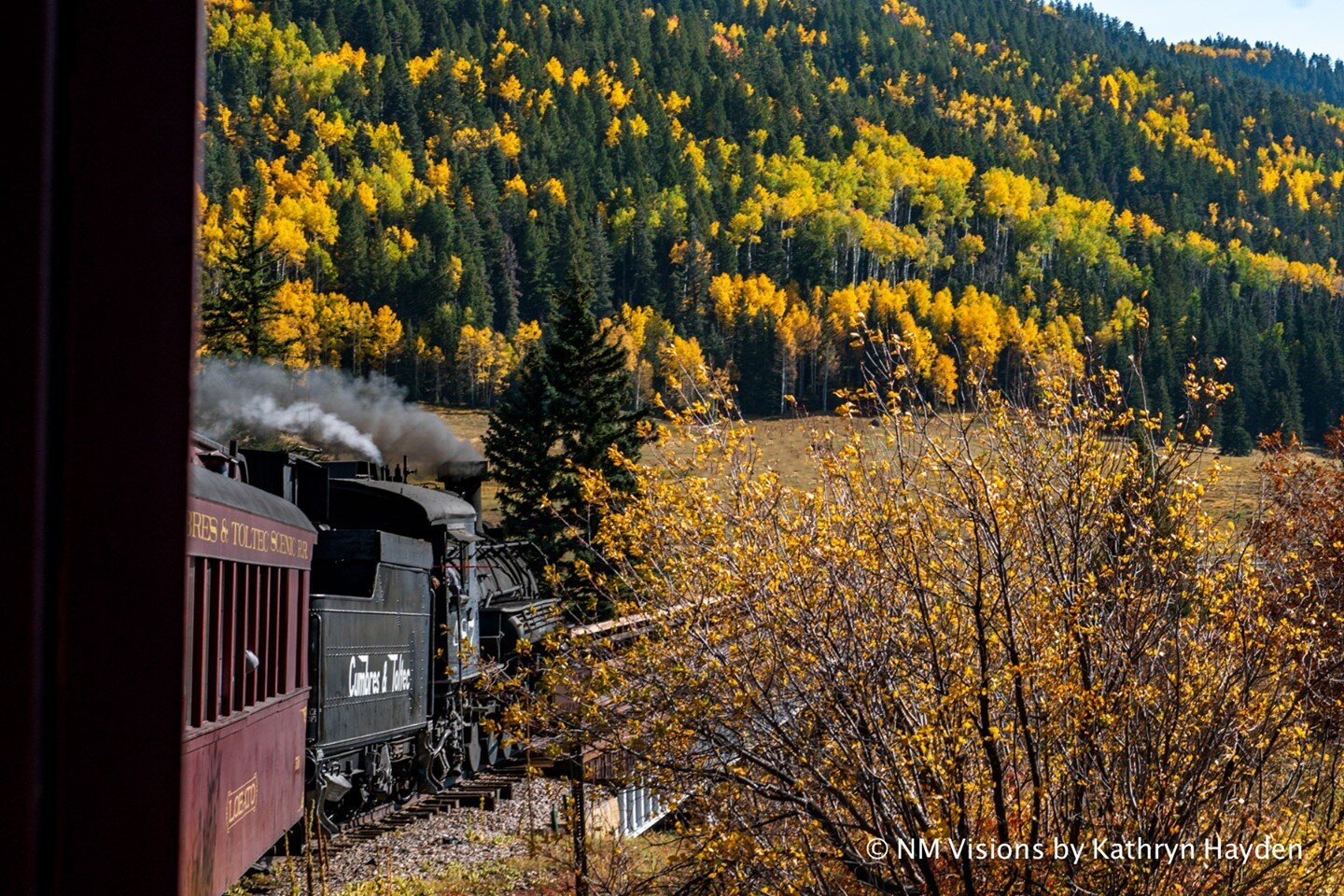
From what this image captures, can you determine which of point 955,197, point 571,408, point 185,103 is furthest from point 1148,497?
point 955,197

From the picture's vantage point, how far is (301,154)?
166 m

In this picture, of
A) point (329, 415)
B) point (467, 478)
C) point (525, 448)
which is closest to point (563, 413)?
point (525, 448)

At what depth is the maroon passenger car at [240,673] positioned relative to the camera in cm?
648

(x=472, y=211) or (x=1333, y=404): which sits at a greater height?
(x=472, y=211)

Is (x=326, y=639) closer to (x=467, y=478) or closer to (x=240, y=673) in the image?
(x=240, y=673)

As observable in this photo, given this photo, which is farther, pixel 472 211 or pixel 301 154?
pixel 301 154

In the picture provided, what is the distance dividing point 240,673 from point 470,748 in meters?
12.9

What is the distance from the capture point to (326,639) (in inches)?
482

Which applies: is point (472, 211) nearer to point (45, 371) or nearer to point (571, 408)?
point (571, 408)

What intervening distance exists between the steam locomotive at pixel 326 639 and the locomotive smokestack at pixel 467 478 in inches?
1.5

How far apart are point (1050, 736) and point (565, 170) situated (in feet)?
553

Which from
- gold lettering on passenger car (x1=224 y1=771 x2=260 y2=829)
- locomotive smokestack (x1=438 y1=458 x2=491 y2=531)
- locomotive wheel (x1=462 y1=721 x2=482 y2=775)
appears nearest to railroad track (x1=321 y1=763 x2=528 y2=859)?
locomotive wheel (x1=462 y1=721 x2=482 y2=775)

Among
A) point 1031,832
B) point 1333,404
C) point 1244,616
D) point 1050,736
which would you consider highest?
point 1333,404

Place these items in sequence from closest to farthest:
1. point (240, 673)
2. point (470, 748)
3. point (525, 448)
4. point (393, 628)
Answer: point (240, 673), point (393, 628), point (470, 748), point (525, 448)
